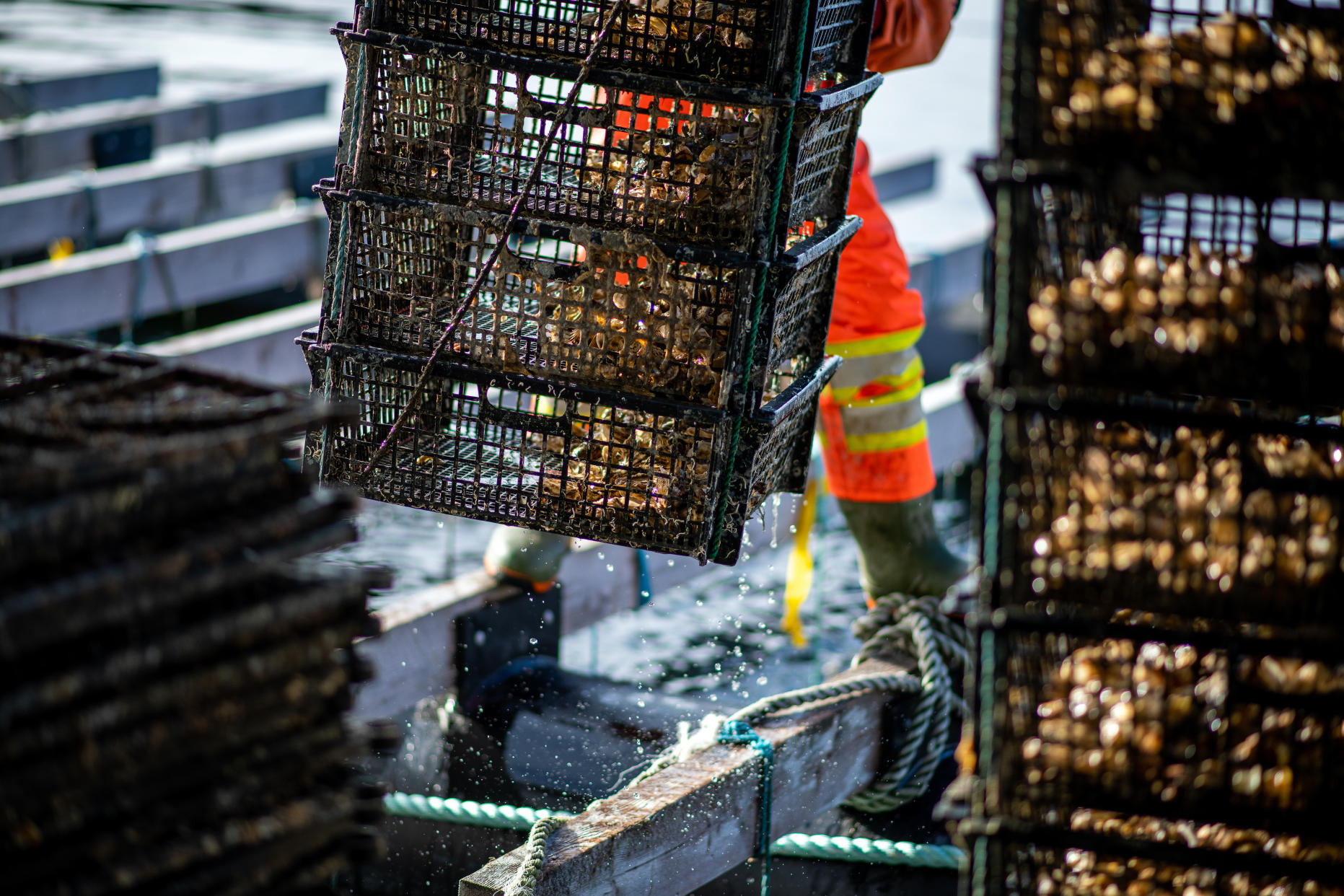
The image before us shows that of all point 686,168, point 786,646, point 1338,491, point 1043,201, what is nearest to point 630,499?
point 686,168

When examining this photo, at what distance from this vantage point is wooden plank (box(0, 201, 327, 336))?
18.6 ft

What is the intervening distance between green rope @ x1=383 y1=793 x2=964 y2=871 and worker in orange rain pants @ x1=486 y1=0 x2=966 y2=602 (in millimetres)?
800

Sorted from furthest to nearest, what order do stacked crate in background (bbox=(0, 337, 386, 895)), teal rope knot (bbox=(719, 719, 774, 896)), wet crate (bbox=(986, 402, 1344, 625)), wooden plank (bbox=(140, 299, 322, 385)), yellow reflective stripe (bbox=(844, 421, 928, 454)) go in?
wooden plank (bbox=(140, 299, 322, 385))
yellow reflective stripe (bbox=(844, 421, 928, 454))
teal rope knot (bbox=(719, 719, 774, 896))
wet crate (bbox=(986, 402, 1344, 625))
stacked crate in background (bbox=(0, 337, 386, 895))

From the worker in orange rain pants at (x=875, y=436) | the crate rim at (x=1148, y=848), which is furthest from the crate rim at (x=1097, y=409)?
the worker in orange rain pants at (x=875, y=436)

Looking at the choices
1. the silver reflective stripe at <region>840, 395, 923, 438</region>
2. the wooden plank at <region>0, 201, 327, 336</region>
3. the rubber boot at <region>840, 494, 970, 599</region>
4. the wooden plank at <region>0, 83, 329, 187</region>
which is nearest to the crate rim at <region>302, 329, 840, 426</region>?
the silver reflective stripe at <region>840, 395, 923, 438</region>

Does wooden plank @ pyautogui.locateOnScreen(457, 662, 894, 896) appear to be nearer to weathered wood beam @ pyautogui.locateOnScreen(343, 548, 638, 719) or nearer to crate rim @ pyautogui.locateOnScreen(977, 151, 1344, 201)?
weathered wood beam @ pyautogui.locateOnScreen(343, 548, 638, 719)

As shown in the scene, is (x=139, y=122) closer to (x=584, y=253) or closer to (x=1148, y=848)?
(x=584, y=253)

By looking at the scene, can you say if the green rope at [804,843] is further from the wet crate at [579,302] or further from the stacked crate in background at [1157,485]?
the stacked crate in background at [1157,485]

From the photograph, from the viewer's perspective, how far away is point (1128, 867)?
179 centimetres

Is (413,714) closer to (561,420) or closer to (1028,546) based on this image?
(561,420)

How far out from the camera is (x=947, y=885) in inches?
133

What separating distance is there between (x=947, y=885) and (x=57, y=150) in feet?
21.2

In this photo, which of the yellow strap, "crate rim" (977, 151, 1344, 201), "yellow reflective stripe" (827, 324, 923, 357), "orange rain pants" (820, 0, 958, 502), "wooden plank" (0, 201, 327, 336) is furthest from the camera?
"wooden plank" (0, 201, 327, 336)

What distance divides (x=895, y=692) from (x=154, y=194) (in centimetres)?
548
